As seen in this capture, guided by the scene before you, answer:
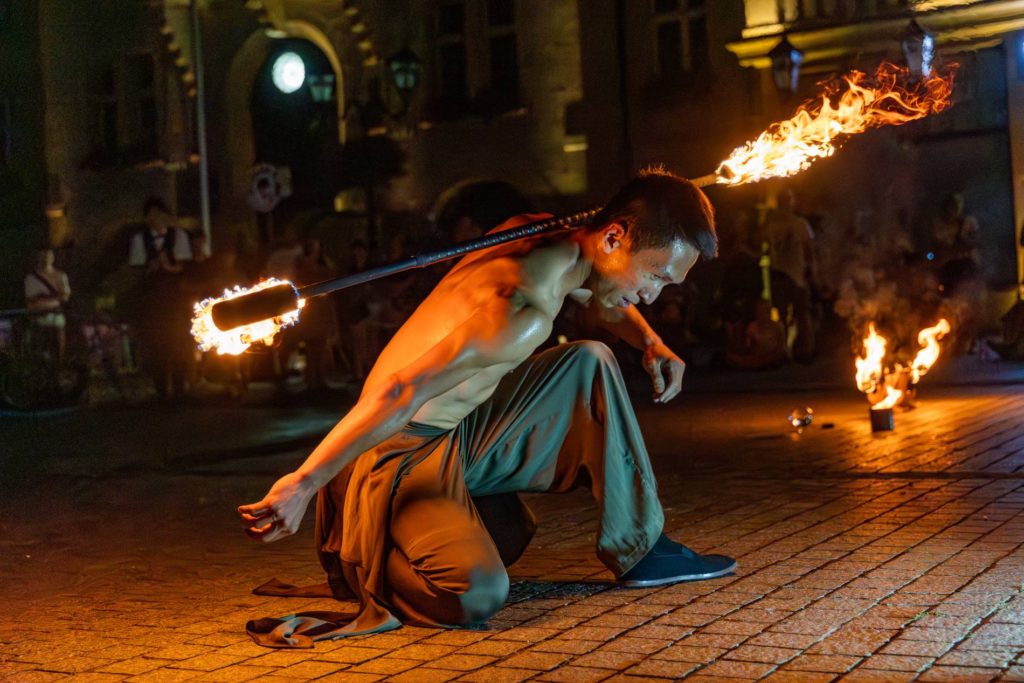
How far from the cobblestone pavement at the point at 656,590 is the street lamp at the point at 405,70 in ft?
48.6

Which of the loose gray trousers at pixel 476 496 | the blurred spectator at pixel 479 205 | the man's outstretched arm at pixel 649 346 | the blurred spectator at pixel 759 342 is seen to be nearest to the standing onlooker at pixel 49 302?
the blurred spectator at pixel 479 205

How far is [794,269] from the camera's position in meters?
20.2

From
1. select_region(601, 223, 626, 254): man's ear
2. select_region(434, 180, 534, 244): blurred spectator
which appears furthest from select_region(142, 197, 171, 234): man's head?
select_region(601, 223, 626, 254): man's ear

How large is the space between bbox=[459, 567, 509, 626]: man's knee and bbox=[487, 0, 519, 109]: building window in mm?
19825

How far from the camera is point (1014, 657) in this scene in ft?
13.2

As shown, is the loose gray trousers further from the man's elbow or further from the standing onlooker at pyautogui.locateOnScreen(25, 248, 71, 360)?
the standing onlooker at pyautogui.locateOnScreen(25, 248, 71, 360)

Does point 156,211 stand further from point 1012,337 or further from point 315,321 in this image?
point 1012,337

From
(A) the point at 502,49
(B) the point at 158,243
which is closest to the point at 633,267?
(B) the point at 158,243

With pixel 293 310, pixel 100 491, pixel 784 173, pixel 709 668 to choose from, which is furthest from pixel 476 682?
pixel 100 491

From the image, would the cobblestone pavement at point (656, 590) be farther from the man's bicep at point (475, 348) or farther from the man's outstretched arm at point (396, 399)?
the man's bicep at point (475, 348)

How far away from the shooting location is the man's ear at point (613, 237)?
17.0ft

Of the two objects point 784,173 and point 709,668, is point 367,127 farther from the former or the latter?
point 709,668

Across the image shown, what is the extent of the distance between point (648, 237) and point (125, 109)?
23454mm

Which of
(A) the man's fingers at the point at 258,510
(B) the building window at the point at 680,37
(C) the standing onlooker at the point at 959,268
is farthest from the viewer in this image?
(B) the building window at the point at 680,37
